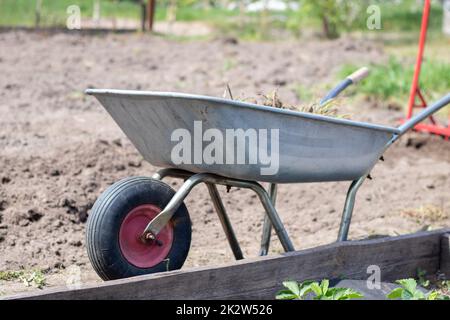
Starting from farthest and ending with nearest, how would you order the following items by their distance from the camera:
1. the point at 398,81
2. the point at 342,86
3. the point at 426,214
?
the point at 398,81 → the point at 426,214 → the point at 342,86

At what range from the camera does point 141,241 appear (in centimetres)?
331

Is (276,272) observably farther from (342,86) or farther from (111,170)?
(111,170)

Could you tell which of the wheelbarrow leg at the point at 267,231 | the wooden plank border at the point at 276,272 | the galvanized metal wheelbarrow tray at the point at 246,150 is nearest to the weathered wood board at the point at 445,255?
the wooden plank border at the point at 276,272

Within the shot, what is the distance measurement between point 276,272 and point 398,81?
562 centimetres

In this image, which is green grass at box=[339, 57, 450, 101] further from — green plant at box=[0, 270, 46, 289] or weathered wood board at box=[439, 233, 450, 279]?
green plant at box=[0, 270, 46, 289]

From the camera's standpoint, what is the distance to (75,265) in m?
4.05

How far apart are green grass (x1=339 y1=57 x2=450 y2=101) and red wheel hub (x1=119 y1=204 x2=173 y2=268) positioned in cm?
524

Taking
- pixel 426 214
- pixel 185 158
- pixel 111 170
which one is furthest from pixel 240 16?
pixel 185 158

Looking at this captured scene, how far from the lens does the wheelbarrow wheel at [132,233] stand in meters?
3.19

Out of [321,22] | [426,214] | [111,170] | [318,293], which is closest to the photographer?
[318,293]

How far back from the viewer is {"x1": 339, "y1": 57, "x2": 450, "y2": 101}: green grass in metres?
8.25

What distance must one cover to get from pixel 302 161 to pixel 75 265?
1347 millimetres
